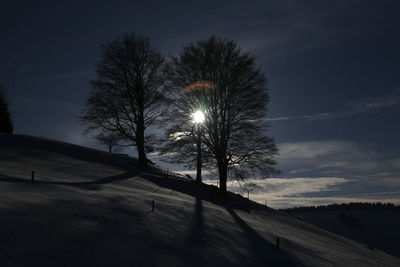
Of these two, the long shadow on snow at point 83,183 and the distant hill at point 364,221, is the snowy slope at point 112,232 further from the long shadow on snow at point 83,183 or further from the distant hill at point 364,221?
the distant hill at point 364,221

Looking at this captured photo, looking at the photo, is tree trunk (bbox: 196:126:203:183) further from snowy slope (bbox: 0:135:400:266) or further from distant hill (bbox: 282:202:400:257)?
distant hill (bbox: 282:202:400:257)

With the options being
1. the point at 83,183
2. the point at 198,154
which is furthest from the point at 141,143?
the point at 83,183

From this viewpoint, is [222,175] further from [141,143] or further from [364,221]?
[364,221]

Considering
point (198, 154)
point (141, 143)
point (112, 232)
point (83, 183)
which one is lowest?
point (112, 232)

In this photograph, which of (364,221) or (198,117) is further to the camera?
(364,221)

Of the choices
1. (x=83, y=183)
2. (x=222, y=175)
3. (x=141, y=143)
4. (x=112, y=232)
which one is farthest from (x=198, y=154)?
(x=112, y=232)

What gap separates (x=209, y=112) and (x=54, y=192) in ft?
40.8

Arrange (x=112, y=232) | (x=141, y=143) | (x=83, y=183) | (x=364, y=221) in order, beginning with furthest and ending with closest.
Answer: (x=364, y=221)
(x=141, y=143)
(x=83, y=183)
(x=112, y=232)

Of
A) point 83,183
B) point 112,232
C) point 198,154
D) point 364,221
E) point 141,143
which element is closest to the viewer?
point 112,232

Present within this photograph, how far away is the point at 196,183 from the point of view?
75.6 feet

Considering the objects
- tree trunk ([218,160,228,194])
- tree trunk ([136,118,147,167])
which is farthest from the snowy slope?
tree trunk ([136,118,147,167])

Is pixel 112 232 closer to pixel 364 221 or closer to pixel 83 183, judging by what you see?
pixel 83 183

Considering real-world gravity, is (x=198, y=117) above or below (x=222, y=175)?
above

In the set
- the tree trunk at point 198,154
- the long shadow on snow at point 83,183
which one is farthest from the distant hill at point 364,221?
the long shadow on snow at point 83,183
